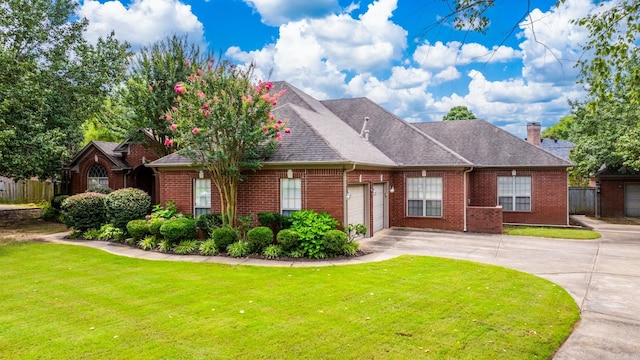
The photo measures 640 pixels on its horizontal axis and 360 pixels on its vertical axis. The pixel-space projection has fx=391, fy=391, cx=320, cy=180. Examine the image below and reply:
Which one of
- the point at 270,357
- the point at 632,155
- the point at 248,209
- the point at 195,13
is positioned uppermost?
the point at 195,13

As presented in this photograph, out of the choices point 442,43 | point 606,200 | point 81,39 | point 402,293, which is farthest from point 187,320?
point 606,200

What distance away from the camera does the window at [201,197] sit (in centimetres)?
1405

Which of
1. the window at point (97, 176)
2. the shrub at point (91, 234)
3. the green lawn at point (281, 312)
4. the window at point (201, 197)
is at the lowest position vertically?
the green lawn at point (281, 312)

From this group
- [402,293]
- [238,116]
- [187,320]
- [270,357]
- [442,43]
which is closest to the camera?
[442,43]

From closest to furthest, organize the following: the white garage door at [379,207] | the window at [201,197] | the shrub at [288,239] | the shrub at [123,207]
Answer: the shrub at [288,239] → the shrub at [123,207] → the window at [201,197] → the white garage door at [379,207]

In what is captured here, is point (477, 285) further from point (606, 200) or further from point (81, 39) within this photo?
point (81, 39)

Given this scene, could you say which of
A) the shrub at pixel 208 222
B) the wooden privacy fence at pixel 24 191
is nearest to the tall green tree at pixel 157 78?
the shrub at pixel 208 222

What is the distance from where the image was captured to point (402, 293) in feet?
24.9

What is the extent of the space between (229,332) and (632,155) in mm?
18581

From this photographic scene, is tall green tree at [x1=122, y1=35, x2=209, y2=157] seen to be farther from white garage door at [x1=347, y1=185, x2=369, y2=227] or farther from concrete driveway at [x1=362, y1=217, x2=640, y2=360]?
concrete driveway at [x1=362, y1=217, x2=640, y2=360]

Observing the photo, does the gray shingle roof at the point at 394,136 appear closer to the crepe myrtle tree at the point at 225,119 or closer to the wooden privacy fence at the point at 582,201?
the crepe myrtle tree at the point at 225,119

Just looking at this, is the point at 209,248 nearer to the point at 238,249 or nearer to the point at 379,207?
the point at 238,249

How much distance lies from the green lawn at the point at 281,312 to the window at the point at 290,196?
3.25 meters

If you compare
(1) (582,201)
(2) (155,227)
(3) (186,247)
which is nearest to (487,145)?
(1) (582,201)
